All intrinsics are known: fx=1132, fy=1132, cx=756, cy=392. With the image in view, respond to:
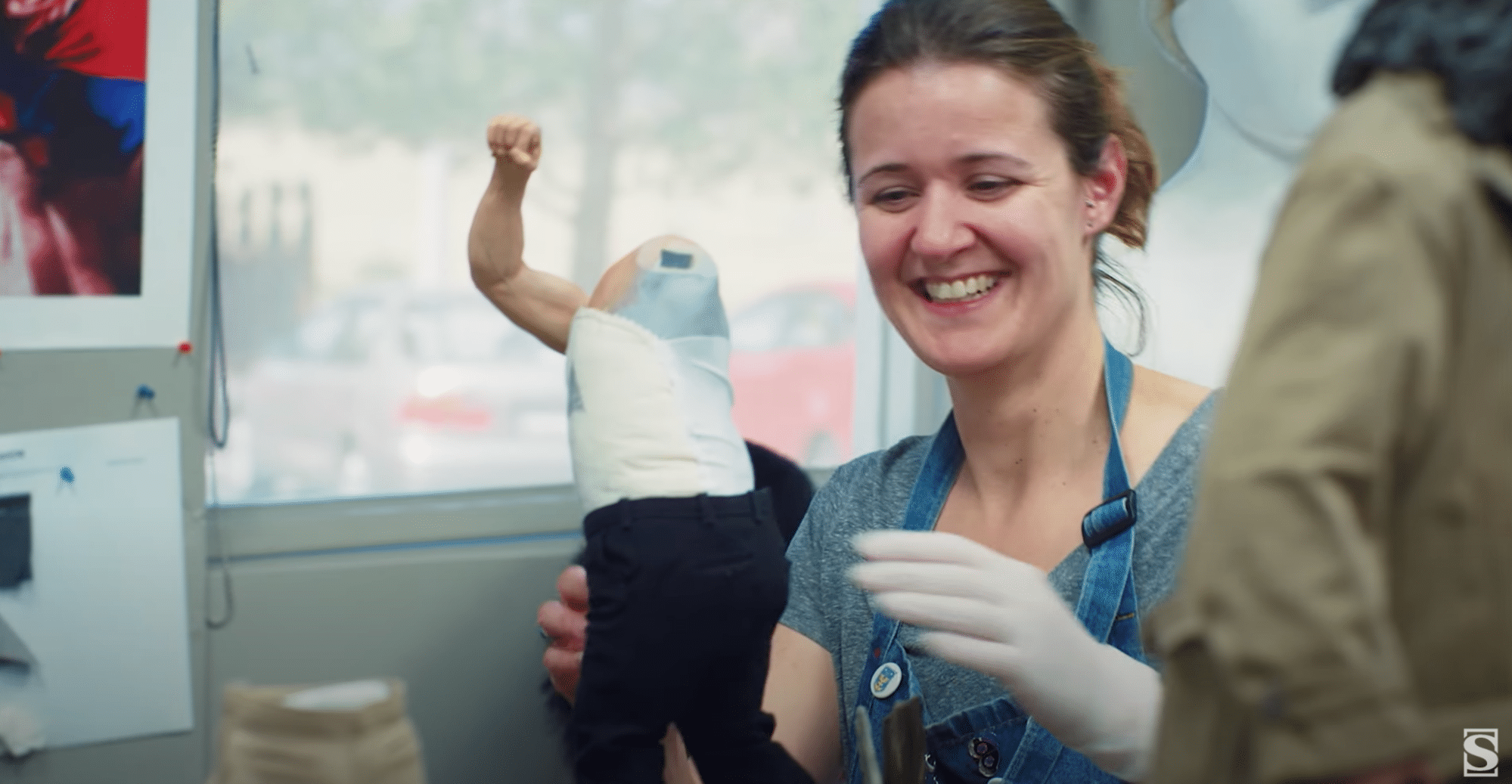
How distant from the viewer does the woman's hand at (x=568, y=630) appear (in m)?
1.26

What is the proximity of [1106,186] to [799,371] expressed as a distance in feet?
3.07

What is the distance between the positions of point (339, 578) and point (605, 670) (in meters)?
0.95

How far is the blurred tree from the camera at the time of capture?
5.09ft

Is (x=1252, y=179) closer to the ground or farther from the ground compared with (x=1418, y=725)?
→ farther from the ground

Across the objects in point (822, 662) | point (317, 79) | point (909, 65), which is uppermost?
point (317, 79)

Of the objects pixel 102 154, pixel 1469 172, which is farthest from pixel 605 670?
pixel 102 154

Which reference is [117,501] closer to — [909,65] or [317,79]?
[317,79]

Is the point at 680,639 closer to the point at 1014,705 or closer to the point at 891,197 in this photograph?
the point at 1014,705

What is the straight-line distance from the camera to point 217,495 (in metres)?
1.53

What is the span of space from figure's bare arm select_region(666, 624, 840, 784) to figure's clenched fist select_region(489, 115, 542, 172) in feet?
1.83

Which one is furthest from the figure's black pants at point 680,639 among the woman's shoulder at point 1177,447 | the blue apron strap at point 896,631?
the woman's shoulder at point 1177,447

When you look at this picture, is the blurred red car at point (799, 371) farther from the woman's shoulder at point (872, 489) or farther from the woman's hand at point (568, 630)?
the woman's hand at point (568, 630)

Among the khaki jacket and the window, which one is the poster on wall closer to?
the window

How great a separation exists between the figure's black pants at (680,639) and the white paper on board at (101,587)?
0.92 metres
